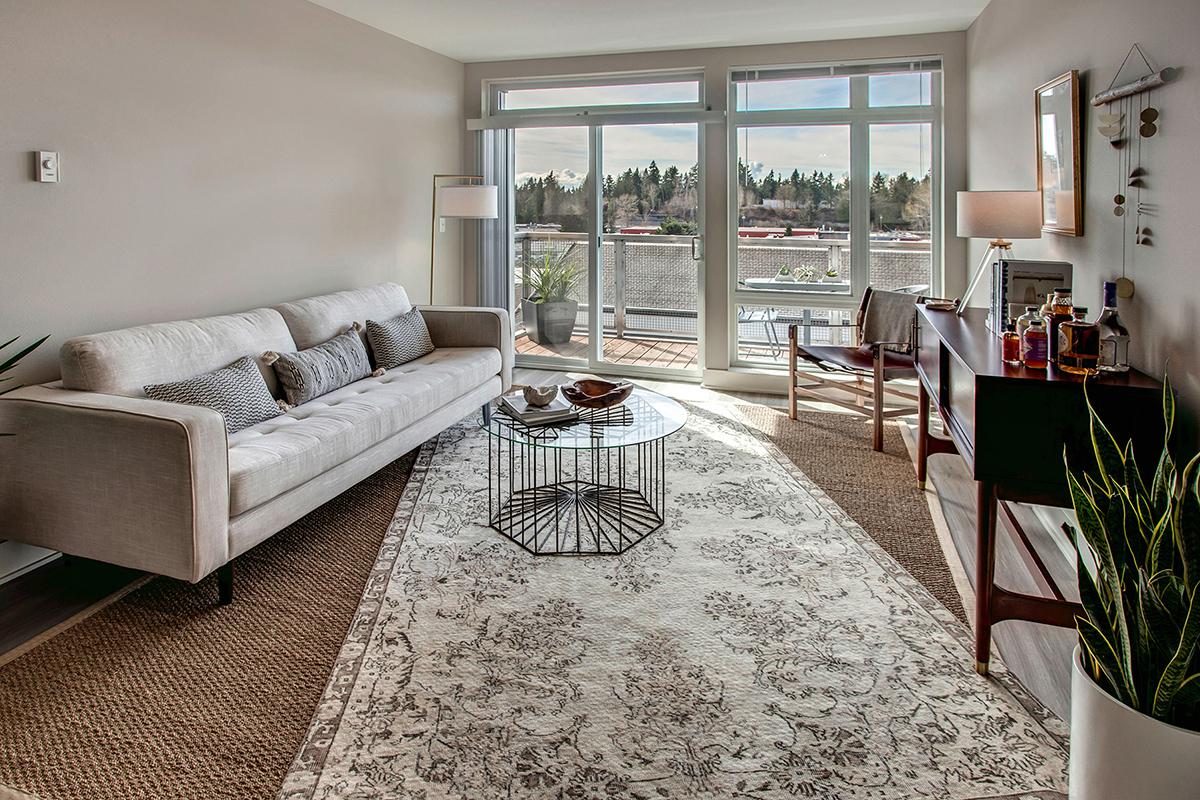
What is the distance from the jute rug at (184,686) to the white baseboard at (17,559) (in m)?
0.53

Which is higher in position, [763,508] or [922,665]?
[763,508]

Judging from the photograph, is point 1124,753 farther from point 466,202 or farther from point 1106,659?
point 466,202

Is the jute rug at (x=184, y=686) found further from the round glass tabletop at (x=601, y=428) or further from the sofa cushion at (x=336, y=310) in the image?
the sofa cushion at (x=336, y=310)

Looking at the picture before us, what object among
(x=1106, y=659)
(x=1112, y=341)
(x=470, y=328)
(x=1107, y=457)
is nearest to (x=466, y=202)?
Answer: (x=470, y=328)

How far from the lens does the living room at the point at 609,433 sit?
1.88 metres

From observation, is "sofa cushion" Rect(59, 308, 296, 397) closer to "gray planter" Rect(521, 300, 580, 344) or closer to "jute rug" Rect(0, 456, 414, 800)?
"jute rug" Rect(0, 456, 414, 800)

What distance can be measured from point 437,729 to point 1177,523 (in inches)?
67.9

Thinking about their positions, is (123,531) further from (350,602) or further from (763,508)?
(763,508)

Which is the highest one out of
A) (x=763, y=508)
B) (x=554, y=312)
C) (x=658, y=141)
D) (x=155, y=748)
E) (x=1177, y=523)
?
(x=658, y=141)

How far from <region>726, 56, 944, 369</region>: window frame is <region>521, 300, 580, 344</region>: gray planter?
1.35 metres

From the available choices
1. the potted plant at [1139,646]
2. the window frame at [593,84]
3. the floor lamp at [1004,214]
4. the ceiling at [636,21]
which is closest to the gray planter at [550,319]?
the window frame at [593,84]

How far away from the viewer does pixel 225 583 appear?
2656 mm

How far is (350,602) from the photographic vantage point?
8.79ft

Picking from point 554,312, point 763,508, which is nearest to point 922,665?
point 763,508
